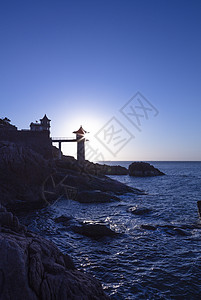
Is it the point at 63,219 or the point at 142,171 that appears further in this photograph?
the point at 142,171

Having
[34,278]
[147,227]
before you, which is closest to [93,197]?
[147,227]

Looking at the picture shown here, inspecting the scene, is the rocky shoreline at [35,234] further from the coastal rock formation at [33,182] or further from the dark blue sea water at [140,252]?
the dark blue sea water at [140,252]

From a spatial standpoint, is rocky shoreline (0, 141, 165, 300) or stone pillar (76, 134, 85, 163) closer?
rocky shoreline (0, 141, 165, 300)

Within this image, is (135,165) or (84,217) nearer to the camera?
(84,217)

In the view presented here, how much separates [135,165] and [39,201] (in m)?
64.4

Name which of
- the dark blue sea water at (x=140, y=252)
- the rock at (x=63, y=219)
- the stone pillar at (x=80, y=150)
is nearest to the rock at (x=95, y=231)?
the dark blue sea water at (x=140, y=252)

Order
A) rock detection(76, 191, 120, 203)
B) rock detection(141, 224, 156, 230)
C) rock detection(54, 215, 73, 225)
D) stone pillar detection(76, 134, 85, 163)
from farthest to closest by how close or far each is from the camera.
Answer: stone pillar detection(76, 134, 85, 163), rock detection(76, 191, 120, 203), rock detection(54, 215, 73, 225), rock detection(141, 224, 156, 230)

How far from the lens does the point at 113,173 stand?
3907 inches

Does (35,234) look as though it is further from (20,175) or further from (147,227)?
(20,175)

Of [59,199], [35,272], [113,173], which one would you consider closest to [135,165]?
[113,173]

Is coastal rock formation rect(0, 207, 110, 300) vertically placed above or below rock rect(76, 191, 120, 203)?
above

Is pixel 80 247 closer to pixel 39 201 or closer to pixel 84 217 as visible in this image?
pixel 84 217

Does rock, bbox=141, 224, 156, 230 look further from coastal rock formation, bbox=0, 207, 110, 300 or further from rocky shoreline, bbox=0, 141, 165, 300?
coastal rock formation, bbox=0, 207, 110, 300

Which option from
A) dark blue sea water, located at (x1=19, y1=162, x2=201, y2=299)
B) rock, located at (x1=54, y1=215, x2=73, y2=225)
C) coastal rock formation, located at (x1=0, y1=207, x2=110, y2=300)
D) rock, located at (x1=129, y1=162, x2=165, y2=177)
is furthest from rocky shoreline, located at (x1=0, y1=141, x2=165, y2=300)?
rock, located at (x1=129, y1=162, x2=165, y2=177)
